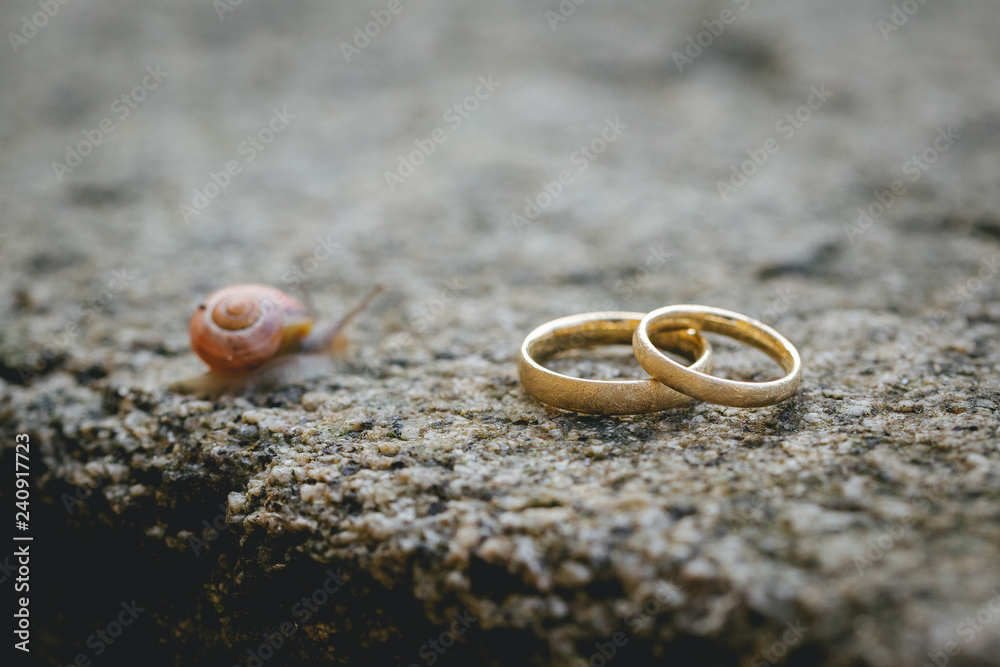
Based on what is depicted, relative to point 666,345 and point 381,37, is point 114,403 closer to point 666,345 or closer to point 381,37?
point 666,345

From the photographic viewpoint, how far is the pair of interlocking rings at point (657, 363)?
192 centimetres

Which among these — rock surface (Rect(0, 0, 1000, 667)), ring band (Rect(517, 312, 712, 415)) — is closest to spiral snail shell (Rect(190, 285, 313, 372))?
rock surface (Rect(0, 0, 1000, 667))

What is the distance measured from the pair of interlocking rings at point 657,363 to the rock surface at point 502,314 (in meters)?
0.07

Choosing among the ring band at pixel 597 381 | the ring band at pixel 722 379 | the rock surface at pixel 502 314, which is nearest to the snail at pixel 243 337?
the rock surface at pixel 502 314

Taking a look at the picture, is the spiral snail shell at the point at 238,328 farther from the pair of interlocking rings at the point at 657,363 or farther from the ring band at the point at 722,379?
the ring band at the point at 722,379

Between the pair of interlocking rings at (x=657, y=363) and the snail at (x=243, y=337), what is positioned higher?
the snail at (x=243, y=337)

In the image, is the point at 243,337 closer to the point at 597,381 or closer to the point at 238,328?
the point at 238,328

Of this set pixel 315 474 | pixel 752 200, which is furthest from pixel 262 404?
pixel 752 200

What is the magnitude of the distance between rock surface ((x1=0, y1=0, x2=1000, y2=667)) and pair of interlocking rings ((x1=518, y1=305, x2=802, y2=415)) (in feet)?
0.22

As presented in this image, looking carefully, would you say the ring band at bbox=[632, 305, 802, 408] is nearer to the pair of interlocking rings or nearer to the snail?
the pair of interlocking rings

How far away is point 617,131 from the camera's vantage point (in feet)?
13.3

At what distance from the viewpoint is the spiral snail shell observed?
2246 millimetres

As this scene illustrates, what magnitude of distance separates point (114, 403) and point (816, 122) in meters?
3.80

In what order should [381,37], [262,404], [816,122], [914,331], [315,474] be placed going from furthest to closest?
[381,37] → [816,122] → [914,331] → [262,404] → [315,474]
